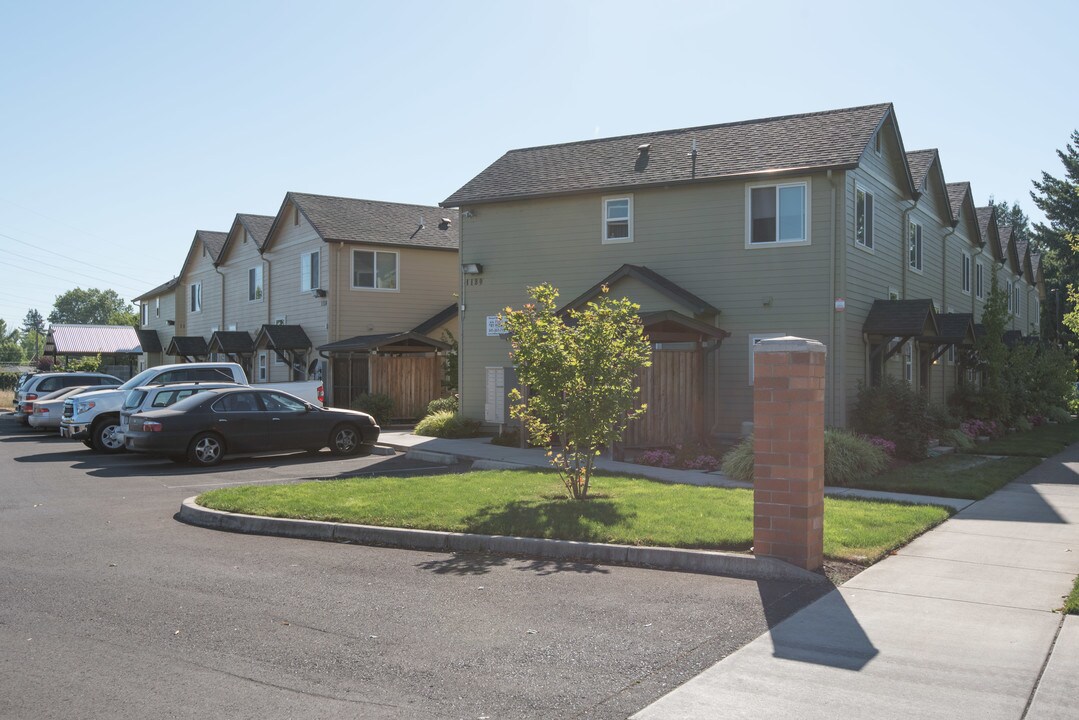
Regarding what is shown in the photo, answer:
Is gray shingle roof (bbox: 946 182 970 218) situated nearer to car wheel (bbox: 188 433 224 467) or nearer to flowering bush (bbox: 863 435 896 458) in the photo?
flowering bush (bbox: 863 435 896 458)

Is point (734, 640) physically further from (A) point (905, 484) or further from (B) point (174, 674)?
(A) point (905, 484)

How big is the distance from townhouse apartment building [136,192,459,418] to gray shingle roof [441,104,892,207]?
21.2 feet

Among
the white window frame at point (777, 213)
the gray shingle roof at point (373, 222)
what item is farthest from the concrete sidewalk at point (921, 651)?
the gray shingle roof at point (373, 222)

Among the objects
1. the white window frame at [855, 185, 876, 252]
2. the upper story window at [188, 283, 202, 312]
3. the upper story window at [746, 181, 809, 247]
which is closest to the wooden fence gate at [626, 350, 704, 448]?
the upper story window at [746, 181, 809, 247]

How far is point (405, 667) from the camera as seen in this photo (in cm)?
557

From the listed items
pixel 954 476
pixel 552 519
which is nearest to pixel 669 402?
pixel 954 476

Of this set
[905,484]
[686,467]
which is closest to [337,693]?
[905,484]

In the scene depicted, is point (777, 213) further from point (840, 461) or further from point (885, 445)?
point (840, 461)

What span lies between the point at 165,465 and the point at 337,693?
538 inches

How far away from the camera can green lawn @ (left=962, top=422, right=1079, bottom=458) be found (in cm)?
1895

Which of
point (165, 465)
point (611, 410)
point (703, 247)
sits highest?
point (703, 247)

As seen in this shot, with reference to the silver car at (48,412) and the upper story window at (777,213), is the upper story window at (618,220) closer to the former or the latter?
the upper story window at (777,213)

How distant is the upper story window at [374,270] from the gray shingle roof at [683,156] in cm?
656

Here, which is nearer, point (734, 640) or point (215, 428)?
point (734, 640)
